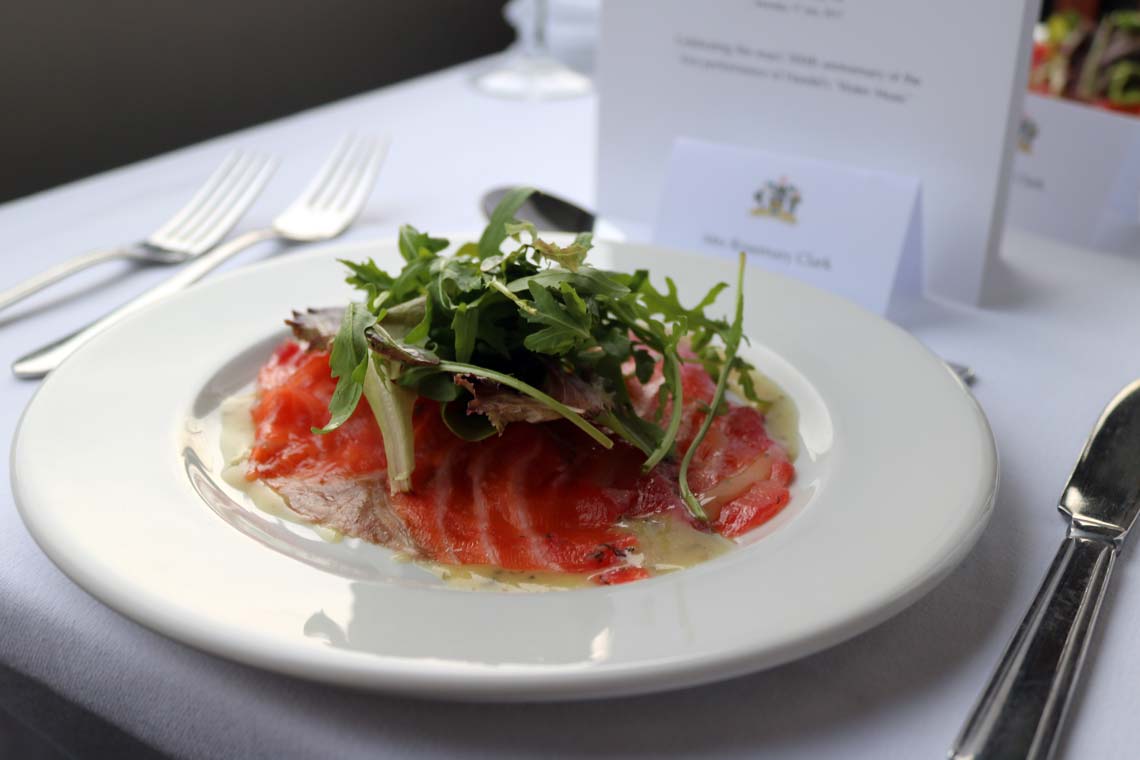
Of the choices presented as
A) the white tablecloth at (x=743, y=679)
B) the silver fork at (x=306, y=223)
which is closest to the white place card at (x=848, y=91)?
the white tablecloth at (x=743, y=679)

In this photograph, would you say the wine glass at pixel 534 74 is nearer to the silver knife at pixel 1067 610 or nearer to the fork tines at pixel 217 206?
the fork tines at pixel 217 206

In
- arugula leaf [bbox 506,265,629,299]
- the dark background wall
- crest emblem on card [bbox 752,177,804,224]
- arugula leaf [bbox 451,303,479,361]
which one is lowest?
the dark background wall

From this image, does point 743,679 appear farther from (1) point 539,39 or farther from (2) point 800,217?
(1) point 539,39

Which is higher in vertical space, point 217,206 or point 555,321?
point 555,321

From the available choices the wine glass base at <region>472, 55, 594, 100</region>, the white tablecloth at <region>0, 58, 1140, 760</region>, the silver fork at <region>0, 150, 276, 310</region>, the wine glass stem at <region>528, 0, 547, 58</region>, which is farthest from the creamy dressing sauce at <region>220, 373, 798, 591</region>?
the wine glass stem at <region>528, 0, 547, 58</region>

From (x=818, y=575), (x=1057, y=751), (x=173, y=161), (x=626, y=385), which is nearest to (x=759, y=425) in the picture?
(x=626, y=385)

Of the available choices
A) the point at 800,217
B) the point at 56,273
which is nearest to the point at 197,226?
the point at 56,273

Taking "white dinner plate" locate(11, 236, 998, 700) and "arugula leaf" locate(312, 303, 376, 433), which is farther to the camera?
"arugula leaf" locate(312, 303, 376, 433)

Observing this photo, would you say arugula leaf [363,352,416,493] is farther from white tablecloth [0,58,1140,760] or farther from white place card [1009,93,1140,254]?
white place card [1009,93,1140,254]
